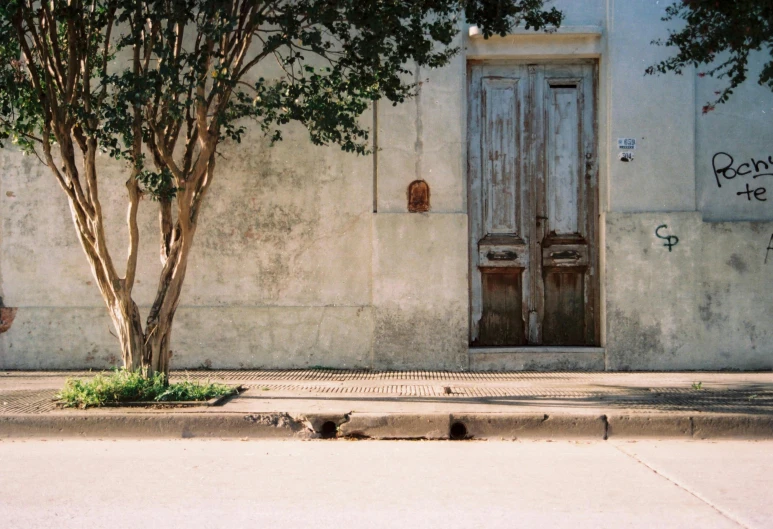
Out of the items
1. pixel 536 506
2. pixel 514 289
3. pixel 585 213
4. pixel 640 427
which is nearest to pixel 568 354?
pixel 514 289

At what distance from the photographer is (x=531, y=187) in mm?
10078

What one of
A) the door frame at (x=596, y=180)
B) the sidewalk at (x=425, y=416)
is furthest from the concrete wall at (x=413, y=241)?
the sidewalk at (x=425, y=416)

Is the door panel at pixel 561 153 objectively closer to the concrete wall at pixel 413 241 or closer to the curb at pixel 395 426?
the concrete wall at pixel 413 241

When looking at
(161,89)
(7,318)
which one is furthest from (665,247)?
(7,318)

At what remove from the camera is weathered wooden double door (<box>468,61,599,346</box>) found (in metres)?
10.1

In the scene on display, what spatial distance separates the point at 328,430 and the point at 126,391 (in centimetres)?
171

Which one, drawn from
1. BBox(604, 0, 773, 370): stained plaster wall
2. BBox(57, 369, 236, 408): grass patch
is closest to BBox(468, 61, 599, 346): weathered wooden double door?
BBox(604, 0, 773, 370): stained plaster wall

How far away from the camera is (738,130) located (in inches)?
388

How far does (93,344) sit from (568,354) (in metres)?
5.36

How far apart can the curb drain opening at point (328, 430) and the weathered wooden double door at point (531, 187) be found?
3.68m

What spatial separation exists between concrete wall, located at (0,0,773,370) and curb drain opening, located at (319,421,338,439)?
9.75 feet

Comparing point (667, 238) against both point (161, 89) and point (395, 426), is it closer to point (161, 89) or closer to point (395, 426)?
point (395, 426)

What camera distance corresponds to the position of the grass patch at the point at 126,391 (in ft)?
23.1

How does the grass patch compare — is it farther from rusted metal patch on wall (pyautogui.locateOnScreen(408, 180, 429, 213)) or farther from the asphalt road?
rusted metal patch on wall (pyautogui.locateOnScreen(408, 180, 429, 213))
